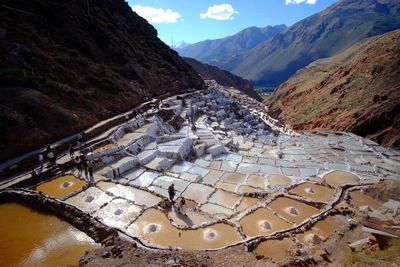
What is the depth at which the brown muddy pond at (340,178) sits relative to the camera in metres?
16.5

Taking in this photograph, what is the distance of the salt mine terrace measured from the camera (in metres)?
11.8

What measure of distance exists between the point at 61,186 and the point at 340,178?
14.6m

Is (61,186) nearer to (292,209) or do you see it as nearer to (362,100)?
(292,209)

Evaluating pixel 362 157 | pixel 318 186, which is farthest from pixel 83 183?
pixel 362 157

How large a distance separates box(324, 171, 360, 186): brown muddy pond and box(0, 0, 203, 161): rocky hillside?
16.6 metres

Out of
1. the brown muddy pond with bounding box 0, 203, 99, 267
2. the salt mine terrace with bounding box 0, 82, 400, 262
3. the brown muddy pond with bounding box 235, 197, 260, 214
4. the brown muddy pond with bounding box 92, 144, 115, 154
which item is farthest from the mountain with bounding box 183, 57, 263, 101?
the brown muddy pond with bounding box 0, 203, 99, 267

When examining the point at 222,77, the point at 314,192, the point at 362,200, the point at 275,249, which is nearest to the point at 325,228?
the point at 275,249

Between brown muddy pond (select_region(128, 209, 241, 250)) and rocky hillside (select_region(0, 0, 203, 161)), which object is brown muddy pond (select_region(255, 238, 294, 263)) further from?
rocky hillside (select_region(0, 0, 203, 161))

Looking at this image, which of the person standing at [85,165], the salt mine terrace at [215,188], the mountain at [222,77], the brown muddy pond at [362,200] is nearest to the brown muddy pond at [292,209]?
the salt mine terrace at [215,188]

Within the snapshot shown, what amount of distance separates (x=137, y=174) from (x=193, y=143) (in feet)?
21.4

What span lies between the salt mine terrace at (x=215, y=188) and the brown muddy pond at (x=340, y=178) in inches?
2.1

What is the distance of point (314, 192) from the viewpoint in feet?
50.4

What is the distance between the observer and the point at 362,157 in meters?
21.7

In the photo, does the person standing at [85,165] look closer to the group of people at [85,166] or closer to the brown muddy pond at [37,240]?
the group of people at [85,166]
